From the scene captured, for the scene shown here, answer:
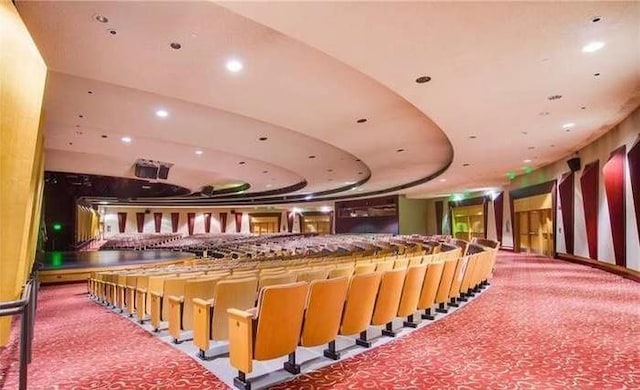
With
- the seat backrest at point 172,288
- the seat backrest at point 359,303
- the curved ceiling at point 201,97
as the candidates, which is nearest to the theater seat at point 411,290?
the seat backrest at point 359,303

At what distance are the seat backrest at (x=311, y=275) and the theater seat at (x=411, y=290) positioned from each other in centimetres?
92

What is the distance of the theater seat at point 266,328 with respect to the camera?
2781mm

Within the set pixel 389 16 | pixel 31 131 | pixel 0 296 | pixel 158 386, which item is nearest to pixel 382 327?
pixel 158 386

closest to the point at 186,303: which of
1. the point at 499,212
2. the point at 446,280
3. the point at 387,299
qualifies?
the point at 387,299

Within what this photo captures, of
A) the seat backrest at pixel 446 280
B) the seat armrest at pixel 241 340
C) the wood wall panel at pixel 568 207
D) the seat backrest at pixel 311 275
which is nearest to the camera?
the seat armrest at pixel 241 340

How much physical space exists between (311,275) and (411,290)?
1196 mm

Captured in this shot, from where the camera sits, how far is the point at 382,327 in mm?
4477

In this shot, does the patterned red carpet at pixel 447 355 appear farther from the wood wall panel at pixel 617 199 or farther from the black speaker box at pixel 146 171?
the black speaker box at pixel 146 171

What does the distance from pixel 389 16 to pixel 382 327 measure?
349 cm

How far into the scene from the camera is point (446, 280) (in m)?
5.02

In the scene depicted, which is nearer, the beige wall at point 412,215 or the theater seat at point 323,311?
the theater seat at point 323,311

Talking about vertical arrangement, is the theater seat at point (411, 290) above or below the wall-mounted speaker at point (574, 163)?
below

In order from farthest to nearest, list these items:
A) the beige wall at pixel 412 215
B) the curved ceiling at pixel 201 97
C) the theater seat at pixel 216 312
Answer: the beige wall at pixel 412 215 < the curved ceiling at pixel 201 97 < the theater seat at pixel 216 312

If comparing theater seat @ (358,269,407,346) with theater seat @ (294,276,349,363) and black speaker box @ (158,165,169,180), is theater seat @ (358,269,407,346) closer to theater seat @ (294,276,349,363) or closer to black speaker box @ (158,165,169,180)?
theater seat @ (294,276,349,363)
